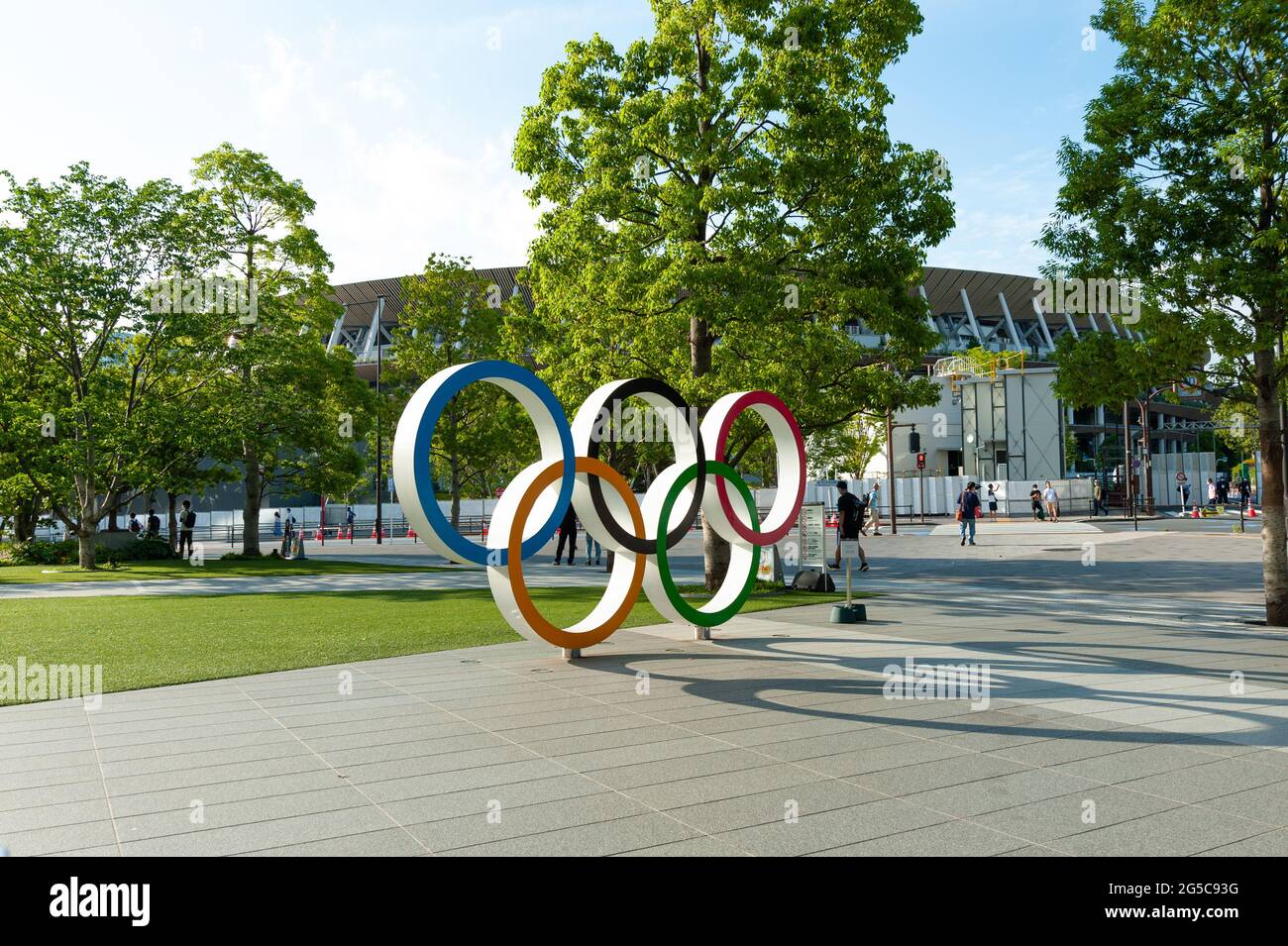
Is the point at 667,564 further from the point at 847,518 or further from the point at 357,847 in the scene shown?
the point at 847,518

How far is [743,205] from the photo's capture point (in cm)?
1591

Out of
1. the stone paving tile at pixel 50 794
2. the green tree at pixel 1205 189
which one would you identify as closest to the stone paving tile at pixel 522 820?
the stone paving tile at pixel 50 794

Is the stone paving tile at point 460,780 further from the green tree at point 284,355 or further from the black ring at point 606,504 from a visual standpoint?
the green tree at point 284,355

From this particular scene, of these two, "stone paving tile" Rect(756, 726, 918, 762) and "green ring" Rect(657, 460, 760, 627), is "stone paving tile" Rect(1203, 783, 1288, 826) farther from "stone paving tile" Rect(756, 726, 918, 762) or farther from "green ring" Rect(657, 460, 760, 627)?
"green ring" Rect(657, 460, 760, 627)

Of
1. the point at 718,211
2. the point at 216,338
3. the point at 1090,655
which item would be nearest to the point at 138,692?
the point at 1090,655

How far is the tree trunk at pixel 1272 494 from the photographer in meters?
12.2

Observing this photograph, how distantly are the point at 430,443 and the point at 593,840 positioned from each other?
5.33 metres

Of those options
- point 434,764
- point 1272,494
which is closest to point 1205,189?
point 1272,494

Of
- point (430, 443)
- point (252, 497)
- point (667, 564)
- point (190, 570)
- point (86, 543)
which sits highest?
point (430, 443)

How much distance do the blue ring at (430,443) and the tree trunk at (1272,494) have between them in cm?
891

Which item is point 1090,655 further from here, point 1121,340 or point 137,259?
point 137,259
